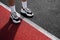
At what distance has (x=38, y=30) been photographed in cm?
208

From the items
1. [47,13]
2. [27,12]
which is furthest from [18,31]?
[47,13]

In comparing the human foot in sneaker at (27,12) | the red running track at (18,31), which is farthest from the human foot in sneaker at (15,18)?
the human foot in sneaker at (27,12)

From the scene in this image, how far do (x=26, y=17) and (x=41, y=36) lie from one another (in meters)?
0.48

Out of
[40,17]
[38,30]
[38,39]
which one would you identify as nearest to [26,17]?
[40,17]

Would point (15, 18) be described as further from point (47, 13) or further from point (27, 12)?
point (47, 13)

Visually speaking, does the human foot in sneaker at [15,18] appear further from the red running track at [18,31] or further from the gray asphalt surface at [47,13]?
the gray asphalt surface at [47,13]

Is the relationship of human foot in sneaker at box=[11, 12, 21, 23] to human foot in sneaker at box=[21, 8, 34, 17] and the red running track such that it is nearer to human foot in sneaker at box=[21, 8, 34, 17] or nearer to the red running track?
the red running track

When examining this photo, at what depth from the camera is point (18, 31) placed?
6.84ft

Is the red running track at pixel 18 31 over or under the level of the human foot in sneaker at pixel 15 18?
under

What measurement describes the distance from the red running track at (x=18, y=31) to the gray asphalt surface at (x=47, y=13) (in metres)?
0.19

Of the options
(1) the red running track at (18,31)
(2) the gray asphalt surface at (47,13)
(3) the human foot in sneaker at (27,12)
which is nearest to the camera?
(1) the red running track at (18,31)

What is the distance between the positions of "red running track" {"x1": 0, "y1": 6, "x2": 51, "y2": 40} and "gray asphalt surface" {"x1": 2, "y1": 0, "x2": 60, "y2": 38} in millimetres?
190

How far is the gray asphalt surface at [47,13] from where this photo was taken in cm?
218

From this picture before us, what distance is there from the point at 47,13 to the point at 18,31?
59 cm
